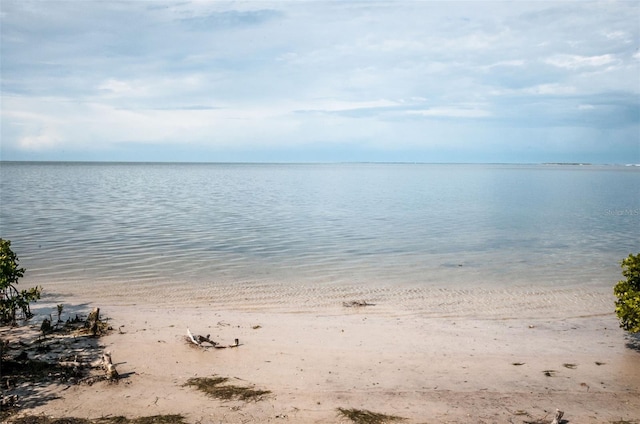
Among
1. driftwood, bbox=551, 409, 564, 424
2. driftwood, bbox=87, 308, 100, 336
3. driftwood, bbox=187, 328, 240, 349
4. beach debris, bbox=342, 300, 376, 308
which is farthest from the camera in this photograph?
beach debris, bbox=342, 300, 376, 308

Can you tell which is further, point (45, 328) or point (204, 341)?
point (45, 328)

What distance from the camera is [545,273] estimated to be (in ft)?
62.4

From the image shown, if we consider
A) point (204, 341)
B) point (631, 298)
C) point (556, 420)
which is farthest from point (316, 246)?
point (556, 420)

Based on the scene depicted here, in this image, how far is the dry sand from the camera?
8031 mm

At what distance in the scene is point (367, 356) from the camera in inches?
410

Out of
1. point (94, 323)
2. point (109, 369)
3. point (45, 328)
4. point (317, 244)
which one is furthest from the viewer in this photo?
point (317, 244)

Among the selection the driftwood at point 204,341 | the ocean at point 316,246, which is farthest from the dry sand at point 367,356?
the ocean at point 316,246

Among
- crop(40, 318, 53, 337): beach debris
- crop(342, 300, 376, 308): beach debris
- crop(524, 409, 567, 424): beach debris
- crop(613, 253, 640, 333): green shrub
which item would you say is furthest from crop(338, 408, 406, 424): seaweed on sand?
crop(40, 318, 53, 337): beach debris

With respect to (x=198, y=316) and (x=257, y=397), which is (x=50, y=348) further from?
(x=257, y=397)

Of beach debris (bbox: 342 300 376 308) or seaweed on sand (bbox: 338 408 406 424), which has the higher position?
seaweed on sand (bbox: 338 408 406 424)

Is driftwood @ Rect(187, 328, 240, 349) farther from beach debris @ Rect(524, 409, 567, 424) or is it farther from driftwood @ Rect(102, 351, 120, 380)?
beach debris @ Rect(524, 409, 567, 424)

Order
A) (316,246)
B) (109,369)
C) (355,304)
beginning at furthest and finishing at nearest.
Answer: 1. (316,246)
2. (355,304)
3. (109,369)

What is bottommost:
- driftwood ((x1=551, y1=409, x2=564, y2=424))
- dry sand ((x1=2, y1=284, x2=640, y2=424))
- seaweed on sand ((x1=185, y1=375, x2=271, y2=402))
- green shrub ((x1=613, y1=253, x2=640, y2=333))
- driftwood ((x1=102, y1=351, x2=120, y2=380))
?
dry sand ((x1=2, y1=284, x2=640, y2=424))

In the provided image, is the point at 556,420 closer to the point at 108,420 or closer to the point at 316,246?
the point at 108,420
